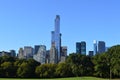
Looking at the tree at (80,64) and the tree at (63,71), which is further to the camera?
the tree at (80,64)

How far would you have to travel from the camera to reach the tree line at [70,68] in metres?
114

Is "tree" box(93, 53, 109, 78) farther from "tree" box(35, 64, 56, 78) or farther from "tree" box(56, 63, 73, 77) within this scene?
"tree" box(35, 64, 56, 78)

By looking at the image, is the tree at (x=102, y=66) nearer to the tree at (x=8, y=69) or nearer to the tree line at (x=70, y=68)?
the tree line at (x=70, y=68)

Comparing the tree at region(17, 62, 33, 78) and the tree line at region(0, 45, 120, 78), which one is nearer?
the tree line at region(0, 45, 120, 78)

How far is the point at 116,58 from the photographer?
358 ft

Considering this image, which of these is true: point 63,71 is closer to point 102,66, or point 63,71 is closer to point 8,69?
point 102,66

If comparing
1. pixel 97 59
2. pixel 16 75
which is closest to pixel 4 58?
pixel 16 75

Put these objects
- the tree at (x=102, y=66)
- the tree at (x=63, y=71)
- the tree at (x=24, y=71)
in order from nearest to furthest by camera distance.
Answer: the tree at (x=102, y=66), the tree at (x=63, y=71), the tree at (x=24, y=71)

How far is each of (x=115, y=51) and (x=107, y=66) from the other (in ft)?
17.7

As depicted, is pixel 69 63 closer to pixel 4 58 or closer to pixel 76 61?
pixel 76 61

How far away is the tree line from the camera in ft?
374

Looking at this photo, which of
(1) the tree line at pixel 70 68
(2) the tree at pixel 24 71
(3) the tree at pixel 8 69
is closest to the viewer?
(1) the tree line at pixel 70 68

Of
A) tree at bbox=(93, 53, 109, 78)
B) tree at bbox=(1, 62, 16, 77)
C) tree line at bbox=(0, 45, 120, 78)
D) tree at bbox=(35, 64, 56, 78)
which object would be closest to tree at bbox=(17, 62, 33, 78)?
tree line at bbox=(0, 45, 120, 78)

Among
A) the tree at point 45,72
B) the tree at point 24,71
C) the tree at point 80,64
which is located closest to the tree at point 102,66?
the tree at point 80,64
